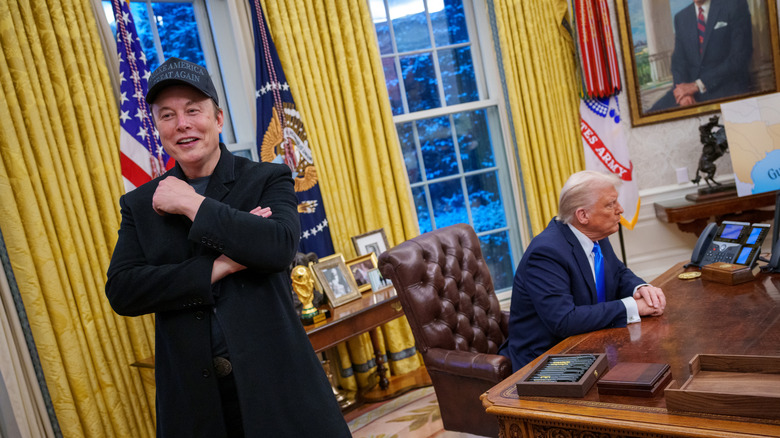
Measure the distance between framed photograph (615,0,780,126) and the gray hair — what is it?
9.00 feet

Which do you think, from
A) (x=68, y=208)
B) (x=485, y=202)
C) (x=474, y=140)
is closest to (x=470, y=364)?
(x=68, y=208)

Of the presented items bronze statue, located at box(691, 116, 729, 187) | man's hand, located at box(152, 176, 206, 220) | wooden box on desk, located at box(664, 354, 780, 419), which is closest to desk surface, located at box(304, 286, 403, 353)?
man's hand, located at box(152, 176, 206, 220)

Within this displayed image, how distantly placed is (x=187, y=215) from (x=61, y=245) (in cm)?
196

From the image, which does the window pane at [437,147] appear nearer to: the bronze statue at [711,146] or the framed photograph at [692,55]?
the framed photograph at [692,55]

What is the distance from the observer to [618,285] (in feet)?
8.10

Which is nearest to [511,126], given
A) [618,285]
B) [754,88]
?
[754,88]

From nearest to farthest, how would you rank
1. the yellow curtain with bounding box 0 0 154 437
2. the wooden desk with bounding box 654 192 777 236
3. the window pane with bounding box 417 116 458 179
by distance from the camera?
the yellow curtain with bounding box 0 0 154 437 → the wooden desk with bounding box 654 192 777 236 → the window pane with bounding box 417 116 458 179

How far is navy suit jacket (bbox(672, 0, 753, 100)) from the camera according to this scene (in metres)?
4.55

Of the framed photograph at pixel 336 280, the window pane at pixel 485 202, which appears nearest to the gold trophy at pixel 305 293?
the framed photograph at pixel 336 280

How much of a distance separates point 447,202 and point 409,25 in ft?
4.61

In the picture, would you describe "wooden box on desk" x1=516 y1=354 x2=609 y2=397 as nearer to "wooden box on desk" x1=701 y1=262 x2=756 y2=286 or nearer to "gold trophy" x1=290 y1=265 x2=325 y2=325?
"wooden box on desk" x1=701 y1=262 x2=756 y2=286

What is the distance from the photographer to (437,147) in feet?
15.0

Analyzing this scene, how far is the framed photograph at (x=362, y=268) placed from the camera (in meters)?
3.69

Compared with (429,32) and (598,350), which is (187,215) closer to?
(598,350)
